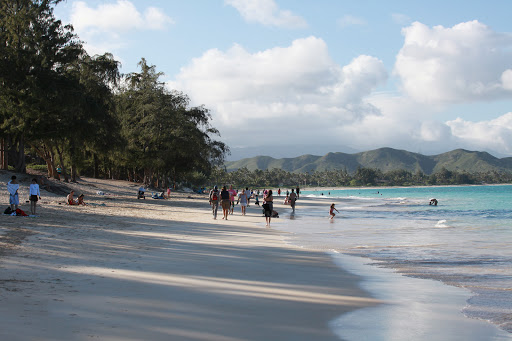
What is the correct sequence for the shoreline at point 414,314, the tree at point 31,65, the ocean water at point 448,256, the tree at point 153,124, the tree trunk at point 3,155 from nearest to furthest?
the shoreline at point 414,314 → the ocean water at point 448,256 → the tree at point 31,65 → the tree trunk at point 3,155 → the tree at point 153,124

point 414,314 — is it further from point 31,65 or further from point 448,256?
point 31,65

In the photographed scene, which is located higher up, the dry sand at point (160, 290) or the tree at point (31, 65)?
the tree at point (31, 65)

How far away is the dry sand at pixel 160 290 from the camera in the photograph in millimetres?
5176

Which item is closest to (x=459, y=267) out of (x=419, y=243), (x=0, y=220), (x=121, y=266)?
(x=419, y=243)

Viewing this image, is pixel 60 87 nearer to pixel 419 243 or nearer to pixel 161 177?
pixel 419 243

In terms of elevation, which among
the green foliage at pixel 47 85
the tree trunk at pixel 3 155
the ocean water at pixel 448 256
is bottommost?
the ocean water at pixel 448 256

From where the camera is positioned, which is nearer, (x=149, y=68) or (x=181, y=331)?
(x=181, y=331)

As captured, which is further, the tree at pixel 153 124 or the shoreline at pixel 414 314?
the tree at pixel 153 124

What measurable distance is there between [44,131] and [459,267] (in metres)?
28.7

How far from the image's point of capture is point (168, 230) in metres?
16.1

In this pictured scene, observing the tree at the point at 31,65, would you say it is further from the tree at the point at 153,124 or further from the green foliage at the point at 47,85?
the tree at the point at 153,124

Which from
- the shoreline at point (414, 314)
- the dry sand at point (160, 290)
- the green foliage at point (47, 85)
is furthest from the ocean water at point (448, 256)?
the green foliage at point (47, 85)

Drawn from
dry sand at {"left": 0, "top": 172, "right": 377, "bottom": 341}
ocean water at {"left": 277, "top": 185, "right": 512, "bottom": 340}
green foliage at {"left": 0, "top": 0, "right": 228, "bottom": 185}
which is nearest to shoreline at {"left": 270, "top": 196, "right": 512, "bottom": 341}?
ocean water at {"left": 277, "top": 185, "right": 512, "bottom": 340}

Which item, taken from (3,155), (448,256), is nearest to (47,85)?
(3,155)
